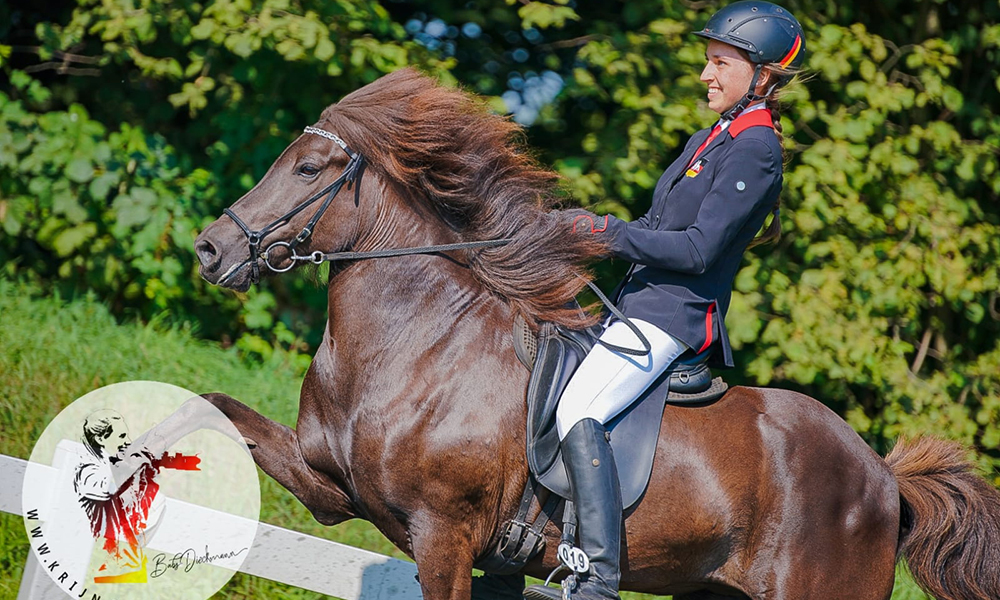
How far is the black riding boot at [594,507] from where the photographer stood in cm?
320

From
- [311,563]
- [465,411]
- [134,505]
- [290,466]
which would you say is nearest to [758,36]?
[465,411]

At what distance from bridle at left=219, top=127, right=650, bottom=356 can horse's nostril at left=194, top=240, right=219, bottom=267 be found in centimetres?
7

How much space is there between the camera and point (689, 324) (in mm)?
3408

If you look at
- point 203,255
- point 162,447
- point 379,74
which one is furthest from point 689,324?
point 379,74

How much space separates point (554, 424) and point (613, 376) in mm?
262

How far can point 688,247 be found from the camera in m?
3.21

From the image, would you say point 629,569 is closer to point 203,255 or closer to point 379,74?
point 203,255

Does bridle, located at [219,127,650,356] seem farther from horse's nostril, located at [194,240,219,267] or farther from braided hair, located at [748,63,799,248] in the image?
braided hair, located at [748,63,799,248]

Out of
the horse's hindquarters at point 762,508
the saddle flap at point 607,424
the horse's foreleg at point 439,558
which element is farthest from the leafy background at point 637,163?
the horse's foreleg at point 439,558

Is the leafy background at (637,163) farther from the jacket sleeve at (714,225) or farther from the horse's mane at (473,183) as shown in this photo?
the jacket sleeve at (714,225)

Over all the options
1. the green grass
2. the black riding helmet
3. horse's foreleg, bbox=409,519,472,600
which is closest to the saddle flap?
horse's foreleg, bbox=409,519,472,600

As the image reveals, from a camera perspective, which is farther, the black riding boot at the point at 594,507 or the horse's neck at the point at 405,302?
the horse's neck at the point at 405,302

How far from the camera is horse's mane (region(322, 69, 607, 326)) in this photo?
3418 millimetres

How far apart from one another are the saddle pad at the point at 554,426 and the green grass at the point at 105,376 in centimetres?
186
